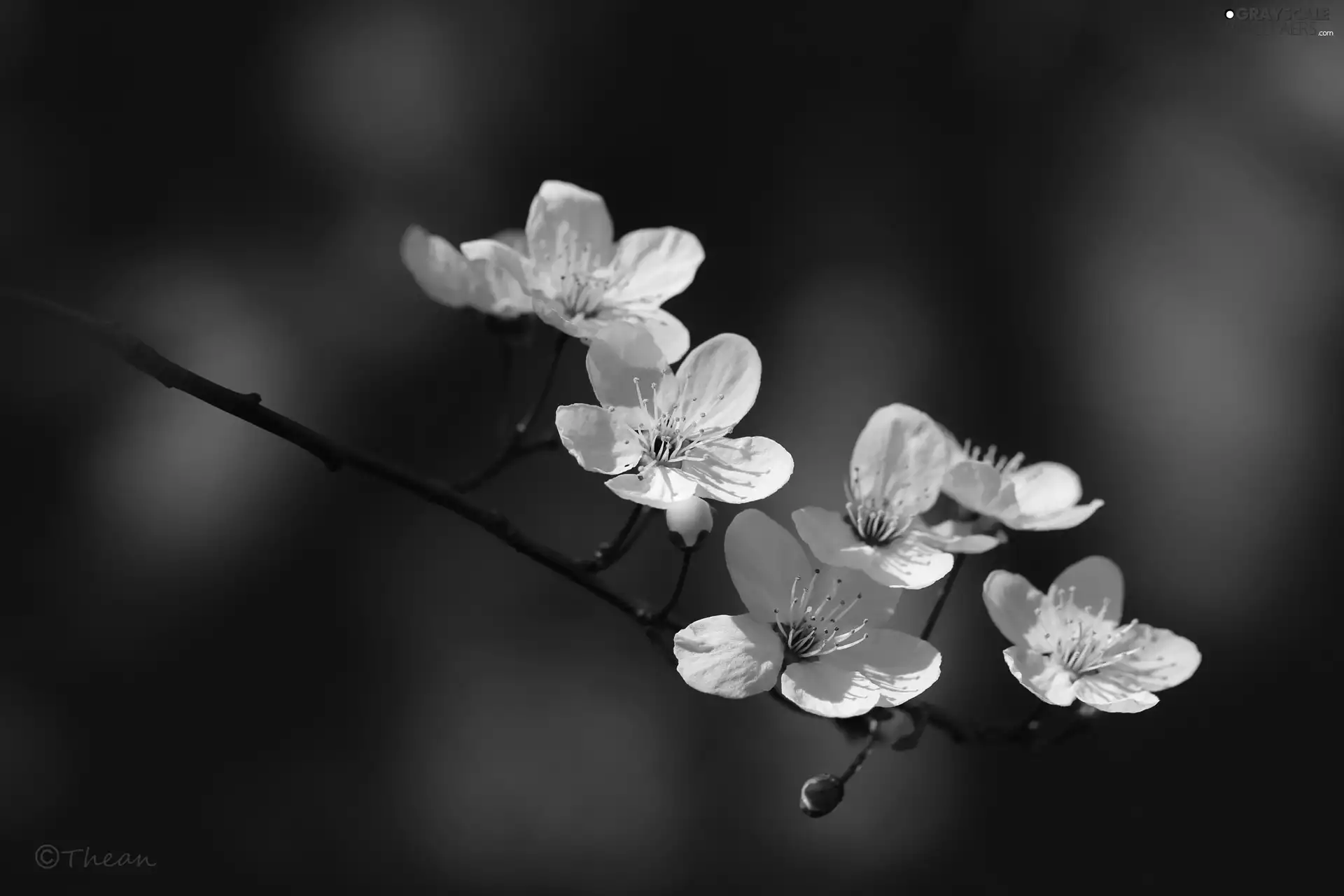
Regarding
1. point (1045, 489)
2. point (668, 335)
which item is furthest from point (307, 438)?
point (1045, 489)

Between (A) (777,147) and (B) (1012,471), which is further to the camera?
(A) (777,147)

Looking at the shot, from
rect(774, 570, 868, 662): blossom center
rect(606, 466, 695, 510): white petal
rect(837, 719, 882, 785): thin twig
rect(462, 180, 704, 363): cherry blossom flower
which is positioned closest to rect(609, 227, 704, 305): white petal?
rect(462, 180, 704, 363): cherry blossom flower

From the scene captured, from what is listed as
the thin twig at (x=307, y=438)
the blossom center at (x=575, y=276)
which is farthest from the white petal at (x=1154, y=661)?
the blossom center at (x=575, y=276)

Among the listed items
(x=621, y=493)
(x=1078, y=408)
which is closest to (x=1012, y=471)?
(x=621, y=493)

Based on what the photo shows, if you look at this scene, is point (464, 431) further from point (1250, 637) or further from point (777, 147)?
point (1250, 637)

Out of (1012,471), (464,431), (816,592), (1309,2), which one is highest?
(1309,2)

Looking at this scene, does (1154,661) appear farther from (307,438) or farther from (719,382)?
(307,438)
